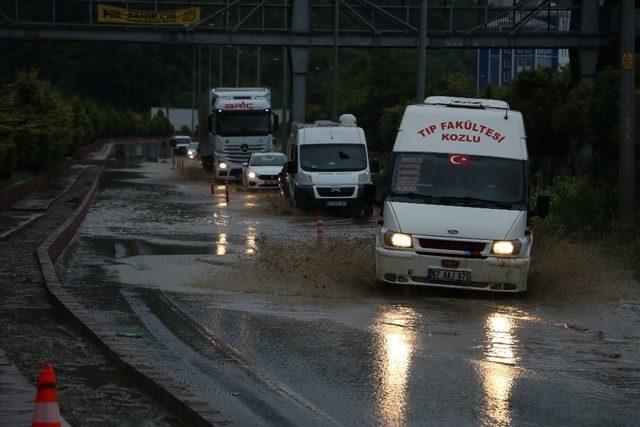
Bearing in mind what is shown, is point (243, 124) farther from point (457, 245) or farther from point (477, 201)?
point (457, 245)

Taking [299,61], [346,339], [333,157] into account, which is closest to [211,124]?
[299,61]

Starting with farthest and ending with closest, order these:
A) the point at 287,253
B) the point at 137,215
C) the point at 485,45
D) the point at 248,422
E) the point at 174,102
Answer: the point at 174,102 → the point at 485,45 → the point at 137,215 → the point at 287,253 → the point at 248,422

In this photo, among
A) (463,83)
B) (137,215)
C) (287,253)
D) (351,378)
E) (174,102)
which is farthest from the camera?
(174,102)

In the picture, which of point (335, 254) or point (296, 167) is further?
point (296, 167)

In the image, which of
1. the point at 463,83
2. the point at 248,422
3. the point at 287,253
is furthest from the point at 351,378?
the point at 463,83

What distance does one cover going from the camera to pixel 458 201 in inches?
658

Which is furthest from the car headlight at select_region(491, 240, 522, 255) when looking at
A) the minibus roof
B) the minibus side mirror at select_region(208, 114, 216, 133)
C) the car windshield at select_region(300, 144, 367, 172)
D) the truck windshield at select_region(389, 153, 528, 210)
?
the minibus side mirror at select_region(208, 114, 216, 133)

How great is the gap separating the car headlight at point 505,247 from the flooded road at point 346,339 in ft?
2.04

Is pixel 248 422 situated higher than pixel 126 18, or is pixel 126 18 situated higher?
pixel 126 18

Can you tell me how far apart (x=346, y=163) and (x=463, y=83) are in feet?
148

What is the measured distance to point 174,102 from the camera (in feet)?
525

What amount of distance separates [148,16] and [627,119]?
3377cm

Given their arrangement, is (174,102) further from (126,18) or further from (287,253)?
(287,253)

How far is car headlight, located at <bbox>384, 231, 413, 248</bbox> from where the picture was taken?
16078 millimetres
